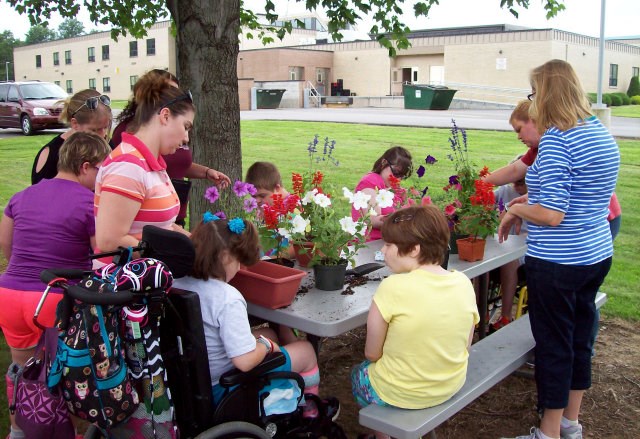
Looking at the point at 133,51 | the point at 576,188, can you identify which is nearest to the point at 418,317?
the point at 576,188

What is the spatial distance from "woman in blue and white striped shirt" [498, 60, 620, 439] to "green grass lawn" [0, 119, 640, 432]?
8.19 feet

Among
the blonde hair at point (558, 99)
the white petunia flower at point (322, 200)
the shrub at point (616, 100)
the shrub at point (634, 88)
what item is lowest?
the white petunia flower at point (322, 200)

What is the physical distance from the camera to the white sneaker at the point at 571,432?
3369 millimetres

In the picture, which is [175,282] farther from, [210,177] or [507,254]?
[507,254]

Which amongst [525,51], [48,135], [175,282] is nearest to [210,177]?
[175,282]

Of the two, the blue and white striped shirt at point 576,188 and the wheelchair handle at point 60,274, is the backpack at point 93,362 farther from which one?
the blue and white striped shirt at point 576,188

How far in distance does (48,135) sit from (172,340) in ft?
63.3

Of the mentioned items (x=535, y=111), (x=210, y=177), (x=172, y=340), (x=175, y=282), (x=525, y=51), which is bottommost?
(x=172, y=340)

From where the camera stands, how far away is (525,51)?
1586 inches

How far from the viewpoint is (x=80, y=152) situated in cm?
306

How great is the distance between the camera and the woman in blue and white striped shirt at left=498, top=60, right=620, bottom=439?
2865 millimetres

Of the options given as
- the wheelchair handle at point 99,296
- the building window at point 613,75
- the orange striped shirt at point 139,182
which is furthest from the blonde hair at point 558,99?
the building window at point 613,75

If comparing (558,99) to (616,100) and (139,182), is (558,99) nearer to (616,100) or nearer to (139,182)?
(139,182)

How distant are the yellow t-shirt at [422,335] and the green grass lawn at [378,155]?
89.1 inches
